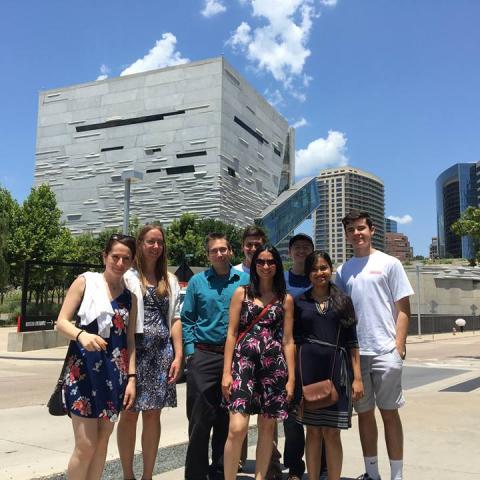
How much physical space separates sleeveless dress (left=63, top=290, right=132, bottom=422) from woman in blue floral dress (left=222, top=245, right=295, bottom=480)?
78 cm

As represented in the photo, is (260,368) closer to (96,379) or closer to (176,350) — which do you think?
(176,350)

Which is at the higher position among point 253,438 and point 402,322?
point 402,322

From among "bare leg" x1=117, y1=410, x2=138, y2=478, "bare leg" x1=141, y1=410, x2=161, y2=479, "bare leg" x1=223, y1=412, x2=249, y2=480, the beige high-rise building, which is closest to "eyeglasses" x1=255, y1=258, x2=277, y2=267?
"bare leg" x1=223, y1=412, x2=249, y2=480

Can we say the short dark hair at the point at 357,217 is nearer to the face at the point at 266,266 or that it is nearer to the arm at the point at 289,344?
the face at the point at 266,266

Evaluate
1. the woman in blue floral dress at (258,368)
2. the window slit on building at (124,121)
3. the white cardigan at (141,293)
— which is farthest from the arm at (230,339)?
the window slit on building at (124,121)

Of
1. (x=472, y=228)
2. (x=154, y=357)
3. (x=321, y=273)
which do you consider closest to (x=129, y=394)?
(x=154, y=357)

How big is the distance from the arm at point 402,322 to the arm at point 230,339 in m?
1.23

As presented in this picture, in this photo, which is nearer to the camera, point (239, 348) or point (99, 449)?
point (99, 449)

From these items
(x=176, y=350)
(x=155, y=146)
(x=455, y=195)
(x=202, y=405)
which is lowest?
(x=202, y=405)

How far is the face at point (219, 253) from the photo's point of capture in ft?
13.4

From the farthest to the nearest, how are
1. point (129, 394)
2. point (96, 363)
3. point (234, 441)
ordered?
point (234, 441) → point (129, 394) → point (96, 363)

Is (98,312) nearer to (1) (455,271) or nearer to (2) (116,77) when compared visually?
(1) (455,271)

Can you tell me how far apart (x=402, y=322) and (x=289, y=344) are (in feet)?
3.06

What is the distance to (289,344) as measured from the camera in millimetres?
3619
